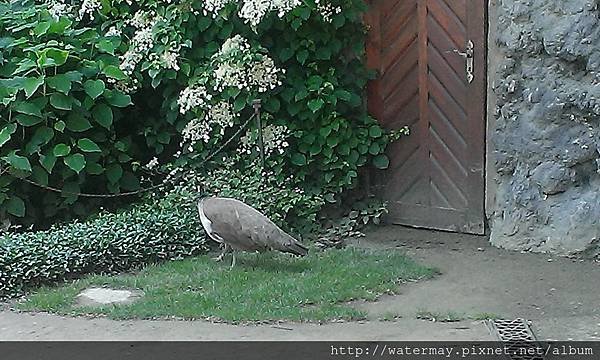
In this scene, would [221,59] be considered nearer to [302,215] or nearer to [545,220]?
[302,215]

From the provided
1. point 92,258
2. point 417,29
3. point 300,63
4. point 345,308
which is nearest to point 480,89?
point 417,29

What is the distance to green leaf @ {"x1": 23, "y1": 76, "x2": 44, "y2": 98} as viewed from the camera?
23.8ft

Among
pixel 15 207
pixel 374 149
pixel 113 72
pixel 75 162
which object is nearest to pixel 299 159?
pixel 374 149

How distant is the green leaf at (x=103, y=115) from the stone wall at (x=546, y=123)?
2.93m

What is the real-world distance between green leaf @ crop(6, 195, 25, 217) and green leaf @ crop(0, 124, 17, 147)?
465mm

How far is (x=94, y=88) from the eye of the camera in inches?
298

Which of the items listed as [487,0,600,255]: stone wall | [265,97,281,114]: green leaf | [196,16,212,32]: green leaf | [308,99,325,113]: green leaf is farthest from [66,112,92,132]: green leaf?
[487,0,600,255]: stone wall

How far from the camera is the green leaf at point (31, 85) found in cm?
726

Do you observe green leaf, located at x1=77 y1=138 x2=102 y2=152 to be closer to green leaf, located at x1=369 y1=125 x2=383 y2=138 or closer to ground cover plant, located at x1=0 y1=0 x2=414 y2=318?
ground cover plant, located at x1=0 y1=0 x2=414 y2=318

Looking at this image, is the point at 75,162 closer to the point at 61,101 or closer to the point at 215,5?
the point at 61,101

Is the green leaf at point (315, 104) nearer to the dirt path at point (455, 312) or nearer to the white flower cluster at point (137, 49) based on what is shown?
the white flower cluster at point (137, 49)

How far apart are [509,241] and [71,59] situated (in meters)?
3.60

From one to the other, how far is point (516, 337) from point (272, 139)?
3.08 meters

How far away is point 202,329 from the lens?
547 cm
